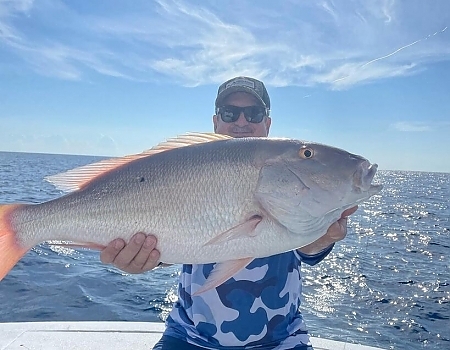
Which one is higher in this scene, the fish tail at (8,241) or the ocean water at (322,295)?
the fish tail at (8,241)

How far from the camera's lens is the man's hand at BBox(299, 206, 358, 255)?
269 cm

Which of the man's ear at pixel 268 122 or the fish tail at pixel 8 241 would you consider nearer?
the fish tail at pixel 8 241

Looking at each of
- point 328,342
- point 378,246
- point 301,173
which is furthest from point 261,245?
point 378,246

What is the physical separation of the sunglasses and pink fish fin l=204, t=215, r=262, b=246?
163cm

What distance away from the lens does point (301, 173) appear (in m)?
2.42

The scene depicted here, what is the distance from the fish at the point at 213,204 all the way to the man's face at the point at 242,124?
126cm

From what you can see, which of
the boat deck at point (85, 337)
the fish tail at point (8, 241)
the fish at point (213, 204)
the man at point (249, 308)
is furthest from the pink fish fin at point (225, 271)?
the boat deck at point (85, 337)

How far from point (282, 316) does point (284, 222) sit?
96 centimetres

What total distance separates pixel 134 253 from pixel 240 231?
66 cm

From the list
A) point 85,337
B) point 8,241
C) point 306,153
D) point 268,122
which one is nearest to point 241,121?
point 268,122

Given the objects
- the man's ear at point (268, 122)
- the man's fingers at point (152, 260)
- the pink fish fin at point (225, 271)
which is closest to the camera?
the pink fish fin at point (225, 271)

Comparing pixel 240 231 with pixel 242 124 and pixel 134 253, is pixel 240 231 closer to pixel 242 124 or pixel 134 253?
pixel 134 253

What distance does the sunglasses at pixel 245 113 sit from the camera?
149 inches

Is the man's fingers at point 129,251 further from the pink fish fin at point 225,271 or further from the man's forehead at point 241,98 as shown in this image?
the man's forehead at point 241,98
